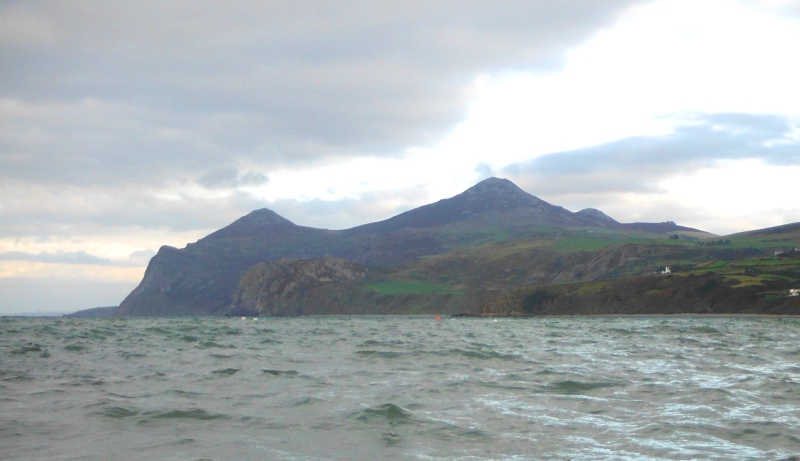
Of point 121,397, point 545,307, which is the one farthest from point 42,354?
point 545,307

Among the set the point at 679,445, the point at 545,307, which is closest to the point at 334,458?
the point at 679,445

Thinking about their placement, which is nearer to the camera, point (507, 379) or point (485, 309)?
point (507, 379)

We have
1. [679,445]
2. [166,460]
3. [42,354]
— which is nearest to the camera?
[166,460]

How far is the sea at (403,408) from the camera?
12.9 metres

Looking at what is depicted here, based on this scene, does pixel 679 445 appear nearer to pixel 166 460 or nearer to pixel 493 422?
pixel 493 422

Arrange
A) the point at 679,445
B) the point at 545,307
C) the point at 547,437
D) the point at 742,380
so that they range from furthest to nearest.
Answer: the point at 545,307 → the point at 742,380 → the point at 547,437 → the point at 679,445

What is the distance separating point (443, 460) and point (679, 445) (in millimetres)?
4910

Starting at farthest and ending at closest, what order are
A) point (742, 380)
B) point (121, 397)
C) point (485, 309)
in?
point (485, 309) → point (742, 380) → point (121, 397)

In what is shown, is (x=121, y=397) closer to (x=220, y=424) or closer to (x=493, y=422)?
(x=220, y=424)

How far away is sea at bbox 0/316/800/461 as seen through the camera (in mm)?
12930

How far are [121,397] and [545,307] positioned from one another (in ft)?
443

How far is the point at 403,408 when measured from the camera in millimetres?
17250

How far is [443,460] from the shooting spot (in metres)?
12.2

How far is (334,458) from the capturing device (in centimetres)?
1245
